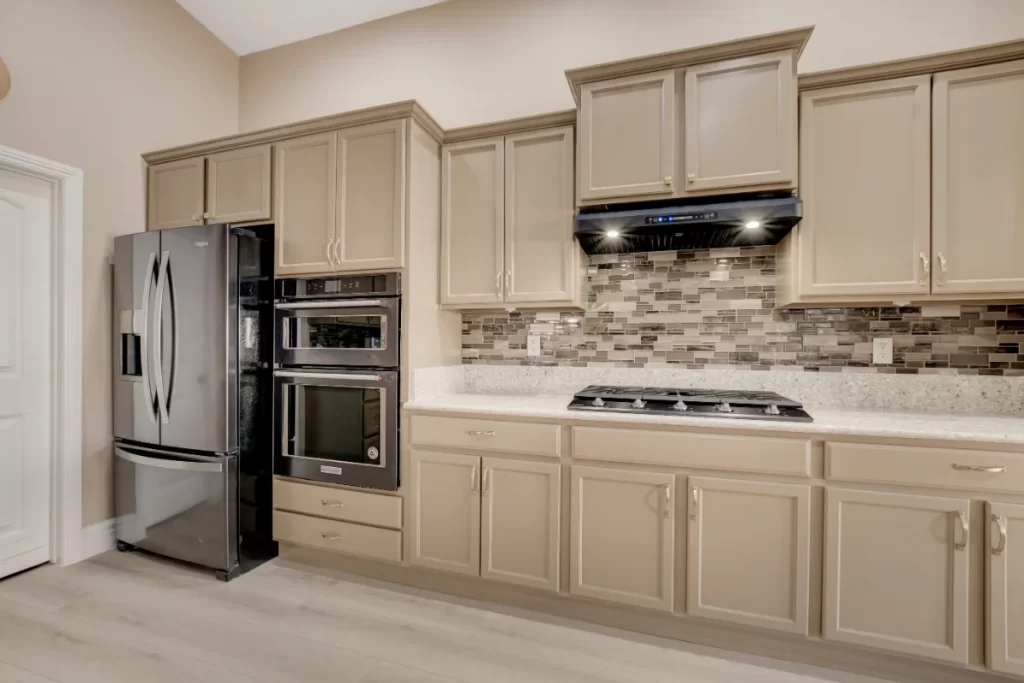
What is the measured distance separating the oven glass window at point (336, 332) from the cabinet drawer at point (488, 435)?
0.44 meters

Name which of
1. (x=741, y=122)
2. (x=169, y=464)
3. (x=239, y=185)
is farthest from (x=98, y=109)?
(x=741, y=122)

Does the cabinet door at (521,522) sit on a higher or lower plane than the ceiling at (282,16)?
lower

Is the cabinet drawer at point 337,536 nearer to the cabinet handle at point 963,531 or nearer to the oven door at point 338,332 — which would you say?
the oven door at point 338,332

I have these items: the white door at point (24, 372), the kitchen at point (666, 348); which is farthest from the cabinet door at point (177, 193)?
the white door at point (24, 372)

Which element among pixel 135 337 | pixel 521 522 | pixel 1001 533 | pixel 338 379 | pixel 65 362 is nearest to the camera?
pixel 1001 533

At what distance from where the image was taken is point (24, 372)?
2.33 metres

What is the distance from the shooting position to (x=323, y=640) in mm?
1841

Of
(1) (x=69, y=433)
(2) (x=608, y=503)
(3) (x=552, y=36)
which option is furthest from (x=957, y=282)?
(1) (x=69, y=433)

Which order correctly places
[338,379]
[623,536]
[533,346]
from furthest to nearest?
[533,346], [338,379], [623,536]

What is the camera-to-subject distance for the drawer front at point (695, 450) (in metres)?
1.71

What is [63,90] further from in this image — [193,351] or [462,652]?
[462,652]

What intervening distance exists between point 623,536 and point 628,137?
5.67 ft

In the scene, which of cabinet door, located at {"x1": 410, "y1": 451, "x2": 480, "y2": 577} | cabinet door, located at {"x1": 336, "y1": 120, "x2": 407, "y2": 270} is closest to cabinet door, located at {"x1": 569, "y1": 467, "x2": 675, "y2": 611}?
cabinet door, located at {"x1": 410, "y1": 451, "x2": 480, "y2": 577}

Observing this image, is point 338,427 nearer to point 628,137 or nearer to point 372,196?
point 372,196
